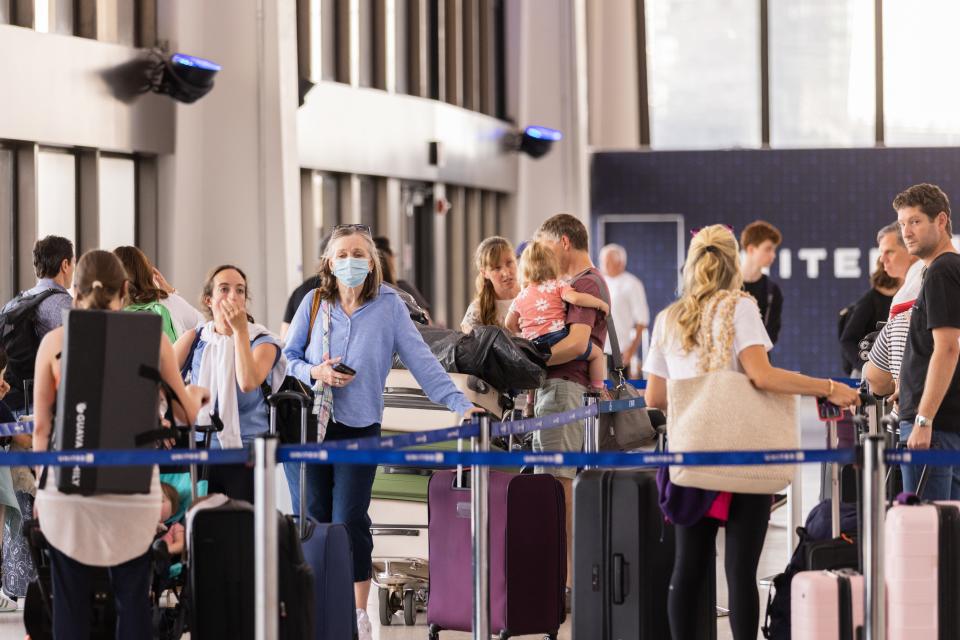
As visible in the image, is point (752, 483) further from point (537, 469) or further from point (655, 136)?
point (655, 136)

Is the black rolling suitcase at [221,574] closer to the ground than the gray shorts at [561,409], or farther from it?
closer to the ground

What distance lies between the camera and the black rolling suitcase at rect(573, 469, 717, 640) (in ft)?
15.6

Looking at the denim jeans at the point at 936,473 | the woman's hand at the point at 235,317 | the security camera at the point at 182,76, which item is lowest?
the denim jeans at the point at 936,473

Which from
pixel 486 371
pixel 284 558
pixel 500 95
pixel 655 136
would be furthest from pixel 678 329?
pixel 655 136

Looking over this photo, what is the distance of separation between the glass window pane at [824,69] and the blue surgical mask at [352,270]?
1470 cm

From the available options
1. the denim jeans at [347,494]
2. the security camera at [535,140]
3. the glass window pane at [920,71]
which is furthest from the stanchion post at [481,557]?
the glass window pane at [920,71]

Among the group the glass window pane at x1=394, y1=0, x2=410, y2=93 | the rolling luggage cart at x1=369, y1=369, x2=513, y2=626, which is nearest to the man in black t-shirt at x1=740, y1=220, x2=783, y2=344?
the rolling luggage cart at x1=369, y1=369, x2=513, y2=626

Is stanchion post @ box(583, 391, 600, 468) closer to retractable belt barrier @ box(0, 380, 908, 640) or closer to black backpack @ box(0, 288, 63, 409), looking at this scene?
retractable belt barrier @ box(0, 380, 908, 640)

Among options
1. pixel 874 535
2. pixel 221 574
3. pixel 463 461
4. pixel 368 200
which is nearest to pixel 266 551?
pixel 221 574

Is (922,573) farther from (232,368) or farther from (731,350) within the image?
(232,368)

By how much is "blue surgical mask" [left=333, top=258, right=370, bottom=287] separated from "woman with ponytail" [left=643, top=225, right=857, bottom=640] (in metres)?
1.21

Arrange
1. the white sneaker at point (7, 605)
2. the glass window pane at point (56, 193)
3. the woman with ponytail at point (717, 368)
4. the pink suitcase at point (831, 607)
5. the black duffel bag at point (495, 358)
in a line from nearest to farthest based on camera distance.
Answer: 1. the pink suitcase at point (831, 607)
2. the woman with ponytail at point (717, 368)
3. the black duffel bag at point (495, 358)
4. the white sneaker at point (7, 605)
5. the glass window pane at point (56, 193)

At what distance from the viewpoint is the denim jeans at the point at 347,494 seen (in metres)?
5.11

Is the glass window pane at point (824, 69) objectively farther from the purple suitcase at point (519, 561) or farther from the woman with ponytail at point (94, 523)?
the woman with ponytail at point (94, 523)
